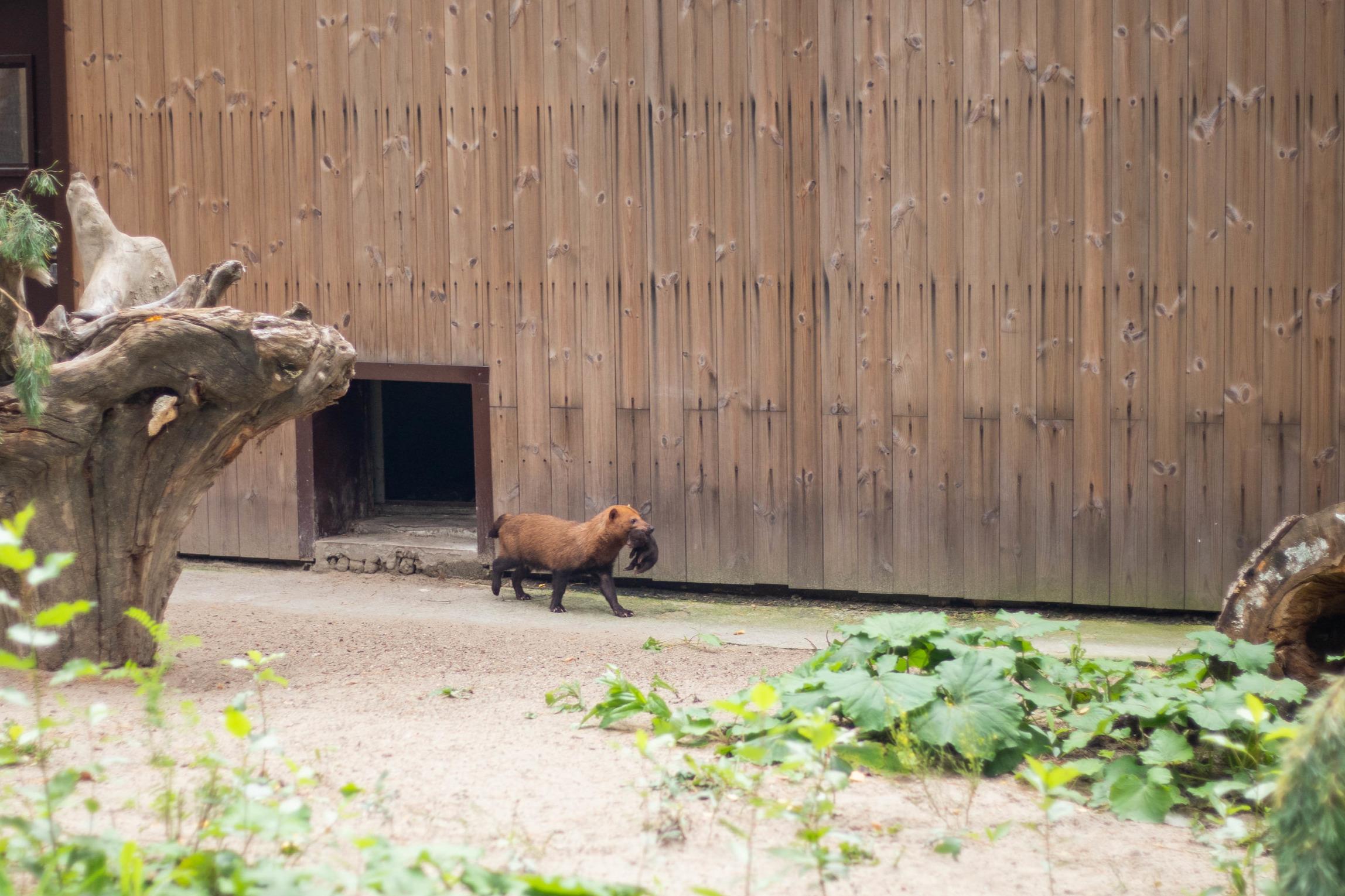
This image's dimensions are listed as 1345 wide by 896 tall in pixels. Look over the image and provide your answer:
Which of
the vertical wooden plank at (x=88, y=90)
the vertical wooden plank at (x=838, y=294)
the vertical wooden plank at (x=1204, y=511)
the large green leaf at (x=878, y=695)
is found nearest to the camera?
the large green leaf at (x=878, y=695)

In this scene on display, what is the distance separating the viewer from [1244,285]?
7.54 meters

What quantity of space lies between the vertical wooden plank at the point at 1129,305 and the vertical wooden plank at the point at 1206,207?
0.80 ft

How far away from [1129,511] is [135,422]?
5.60 m

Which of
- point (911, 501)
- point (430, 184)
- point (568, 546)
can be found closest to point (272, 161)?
point (430, 184)

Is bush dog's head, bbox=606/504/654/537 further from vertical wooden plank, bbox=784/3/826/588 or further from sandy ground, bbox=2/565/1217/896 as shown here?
vertical wooden plank, bbox=784/3/826/588

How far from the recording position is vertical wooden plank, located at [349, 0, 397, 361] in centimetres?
863

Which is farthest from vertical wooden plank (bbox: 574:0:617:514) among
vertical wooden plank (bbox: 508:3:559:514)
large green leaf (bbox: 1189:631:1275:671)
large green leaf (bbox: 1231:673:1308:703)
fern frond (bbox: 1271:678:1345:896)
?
fern frond (bbox: 1271:678:1345:896)

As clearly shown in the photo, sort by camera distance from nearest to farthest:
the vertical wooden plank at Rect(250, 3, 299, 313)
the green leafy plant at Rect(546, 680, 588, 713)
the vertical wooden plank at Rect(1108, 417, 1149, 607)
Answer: the green leafy plant at Rect(546, 680, 588, 713), the vertical wooden plank at Rect(1108, 417, 1149, 607), the vertical wooden plank at Rect(250, 3, 299, 313)

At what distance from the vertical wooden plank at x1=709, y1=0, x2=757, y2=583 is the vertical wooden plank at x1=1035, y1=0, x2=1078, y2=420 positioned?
1805 millimetres

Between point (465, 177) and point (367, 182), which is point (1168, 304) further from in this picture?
point (367, 182)

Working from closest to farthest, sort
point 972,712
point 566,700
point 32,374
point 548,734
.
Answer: point 972,712
point 32,374
point 548,734
point 566,700

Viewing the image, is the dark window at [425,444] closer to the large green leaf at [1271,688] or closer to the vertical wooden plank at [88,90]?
the vertical wooden plank at [88,90]

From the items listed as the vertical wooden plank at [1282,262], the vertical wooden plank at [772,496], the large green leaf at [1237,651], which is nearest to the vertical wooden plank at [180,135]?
the vertical wooden plank at [772,496]

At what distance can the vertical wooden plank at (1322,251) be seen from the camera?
7297 mm
